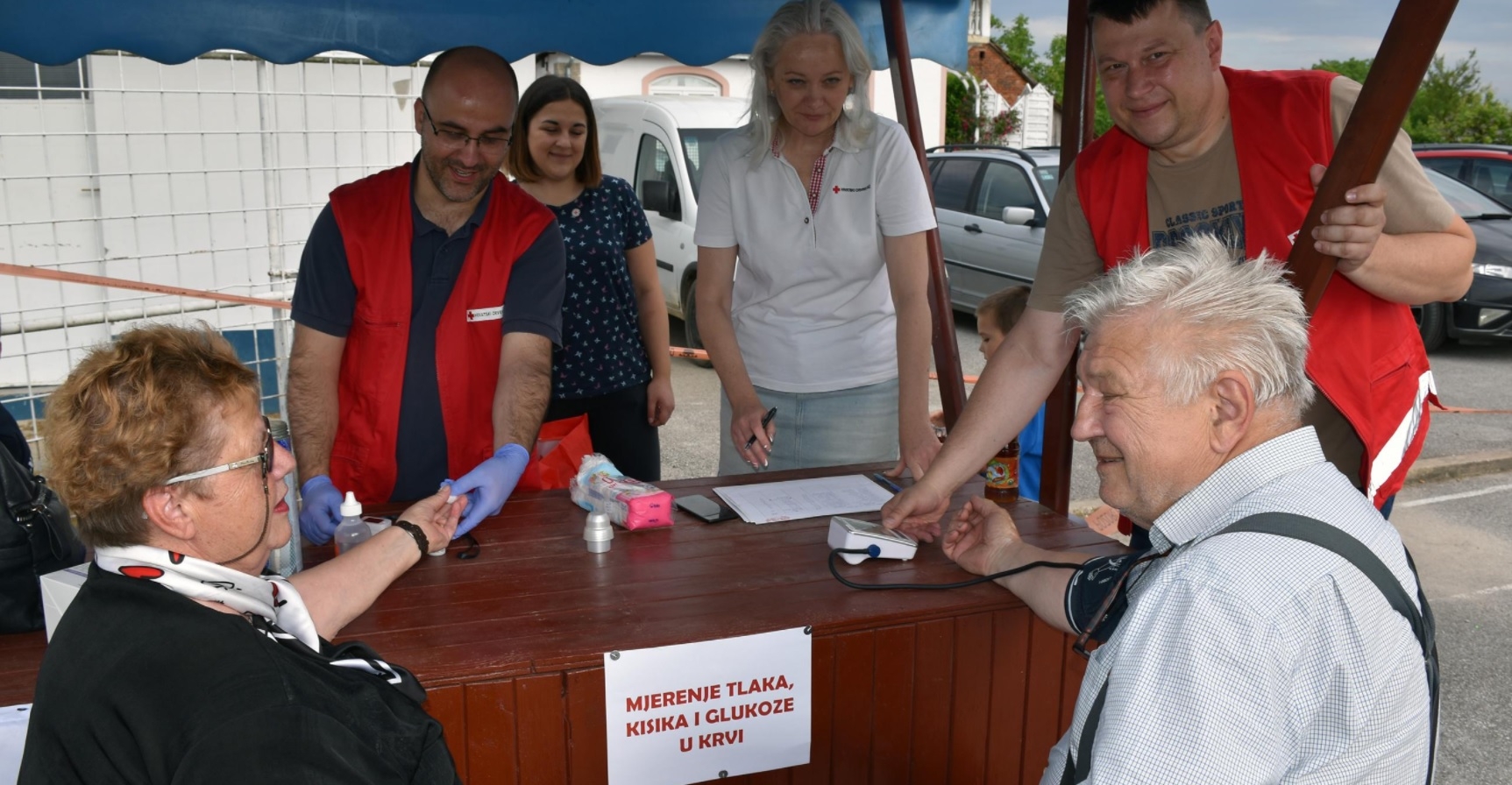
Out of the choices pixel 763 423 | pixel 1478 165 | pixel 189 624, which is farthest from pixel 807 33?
pixel 1478 165

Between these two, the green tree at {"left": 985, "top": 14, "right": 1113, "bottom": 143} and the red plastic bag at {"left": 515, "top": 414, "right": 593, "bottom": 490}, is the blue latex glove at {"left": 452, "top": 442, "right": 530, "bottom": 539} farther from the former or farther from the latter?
the green tree at {"left": 985, "top": 14, "right": 1113, "bottom": 143}

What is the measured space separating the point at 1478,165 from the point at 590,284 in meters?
10.1

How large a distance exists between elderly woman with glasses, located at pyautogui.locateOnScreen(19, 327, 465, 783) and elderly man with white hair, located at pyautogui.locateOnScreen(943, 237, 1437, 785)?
858 millimetres

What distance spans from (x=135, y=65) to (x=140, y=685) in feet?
17.9

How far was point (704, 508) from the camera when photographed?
2535 mm

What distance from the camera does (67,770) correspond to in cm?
124

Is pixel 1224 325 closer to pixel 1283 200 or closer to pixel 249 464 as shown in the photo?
pixel 1283 200

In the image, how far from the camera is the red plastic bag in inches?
138

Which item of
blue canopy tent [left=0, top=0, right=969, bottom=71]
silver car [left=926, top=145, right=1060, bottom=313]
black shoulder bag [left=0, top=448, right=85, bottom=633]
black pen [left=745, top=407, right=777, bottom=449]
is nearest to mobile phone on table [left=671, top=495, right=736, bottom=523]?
black pen [left=745, top=407, right=777, bottom=449]

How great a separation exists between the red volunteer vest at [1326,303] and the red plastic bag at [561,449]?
2.09 meters

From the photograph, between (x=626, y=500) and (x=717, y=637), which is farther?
(x=626, y=500)

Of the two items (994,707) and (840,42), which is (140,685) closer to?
(994,707)

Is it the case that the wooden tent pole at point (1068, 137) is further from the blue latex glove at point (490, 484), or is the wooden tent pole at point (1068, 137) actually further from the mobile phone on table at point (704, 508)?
the blue latex glove at point (490, 484)

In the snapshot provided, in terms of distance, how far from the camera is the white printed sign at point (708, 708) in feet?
6.08
